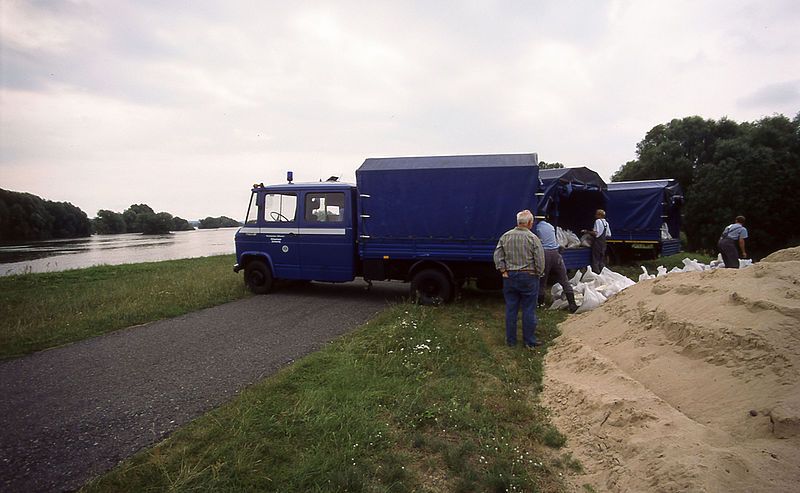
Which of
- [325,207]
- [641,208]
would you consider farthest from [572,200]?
[325,207]

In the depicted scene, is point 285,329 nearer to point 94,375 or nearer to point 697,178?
point 94,375

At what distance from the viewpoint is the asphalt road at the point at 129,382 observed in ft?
9.80

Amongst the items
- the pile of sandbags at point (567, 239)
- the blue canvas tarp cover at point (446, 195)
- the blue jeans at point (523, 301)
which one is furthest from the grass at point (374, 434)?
the pile of sandbags at point (567, 239)

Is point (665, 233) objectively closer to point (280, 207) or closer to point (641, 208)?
point (641, 208)

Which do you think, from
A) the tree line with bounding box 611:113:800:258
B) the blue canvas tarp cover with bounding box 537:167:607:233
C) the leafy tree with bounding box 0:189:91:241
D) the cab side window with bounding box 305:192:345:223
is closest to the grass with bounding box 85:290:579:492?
the cab side window with bounding box 305:192:345:223

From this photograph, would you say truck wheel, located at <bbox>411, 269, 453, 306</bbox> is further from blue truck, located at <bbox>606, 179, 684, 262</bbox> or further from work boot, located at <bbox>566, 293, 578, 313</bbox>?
blue truck, located at <bbox>606, 179, 684, 262</bbox>

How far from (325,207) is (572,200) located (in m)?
7.92

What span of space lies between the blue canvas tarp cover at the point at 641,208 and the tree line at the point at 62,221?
12.0 m

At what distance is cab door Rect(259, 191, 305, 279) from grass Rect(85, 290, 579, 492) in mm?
4282

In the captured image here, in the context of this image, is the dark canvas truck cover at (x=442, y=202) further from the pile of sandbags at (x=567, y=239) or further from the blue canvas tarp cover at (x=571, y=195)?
the pile of sandbags at (x=567, y=239)

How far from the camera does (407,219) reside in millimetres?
7770

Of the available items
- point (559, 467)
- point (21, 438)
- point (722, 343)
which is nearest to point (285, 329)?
point (21, 438)

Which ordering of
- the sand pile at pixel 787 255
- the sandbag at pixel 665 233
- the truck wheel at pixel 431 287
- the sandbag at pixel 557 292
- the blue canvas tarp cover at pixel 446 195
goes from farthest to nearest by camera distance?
the sandbag at pixel 665 233 < the truck wheel at pixel 431 287 < the sandbag at pixel 557 292 < the blue canvas tarp cover at pixel 446 195 < the sand pile at pixel 787 255

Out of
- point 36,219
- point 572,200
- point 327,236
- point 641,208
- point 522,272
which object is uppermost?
point 36,219
